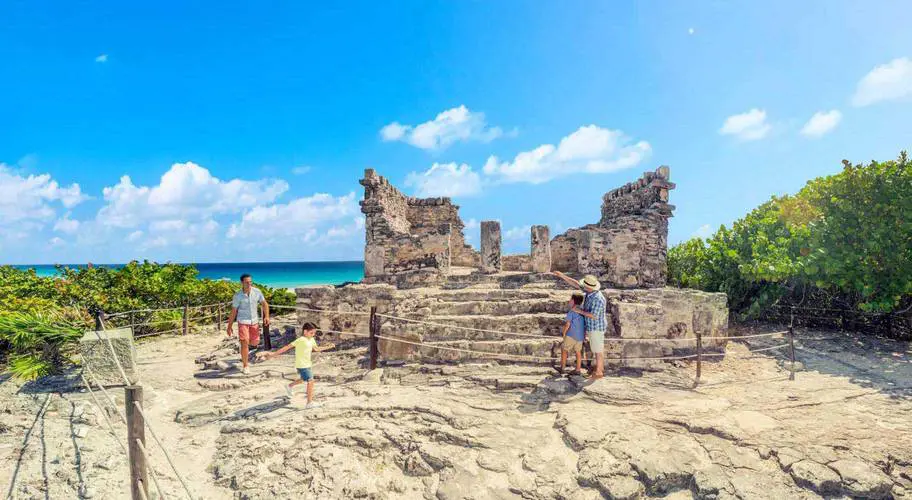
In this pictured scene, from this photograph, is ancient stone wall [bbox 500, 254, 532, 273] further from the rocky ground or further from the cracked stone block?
the cracked stone block

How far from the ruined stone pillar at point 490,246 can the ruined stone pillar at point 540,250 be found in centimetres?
113

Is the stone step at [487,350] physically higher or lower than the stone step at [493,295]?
lower

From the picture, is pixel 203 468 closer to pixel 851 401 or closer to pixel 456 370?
pixel 456 370

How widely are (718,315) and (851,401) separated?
104 inches

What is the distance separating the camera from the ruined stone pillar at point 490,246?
12141 millimetres

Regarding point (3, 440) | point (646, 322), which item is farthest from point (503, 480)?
point (3, 440)

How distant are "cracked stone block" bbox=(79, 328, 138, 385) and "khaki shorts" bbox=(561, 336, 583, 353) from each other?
6.74 m

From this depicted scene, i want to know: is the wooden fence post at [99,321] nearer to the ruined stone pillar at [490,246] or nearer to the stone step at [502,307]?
the stone step at [502,307]

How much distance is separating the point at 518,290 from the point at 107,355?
24.2 feet

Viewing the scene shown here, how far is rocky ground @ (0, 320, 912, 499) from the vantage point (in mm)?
4508

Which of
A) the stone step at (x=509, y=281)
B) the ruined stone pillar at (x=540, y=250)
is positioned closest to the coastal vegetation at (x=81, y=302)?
the stone step at (x=509, y=281)

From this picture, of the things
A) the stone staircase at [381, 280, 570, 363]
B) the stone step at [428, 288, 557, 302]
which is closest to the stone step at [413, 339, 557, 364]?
the stone staircase at [381, 280, 570, 363]

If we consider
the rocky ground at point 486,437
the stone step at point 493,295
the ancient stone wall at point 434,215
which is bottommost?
the rocky ground at point 486,437

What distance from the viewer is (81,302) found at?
37.1ft
